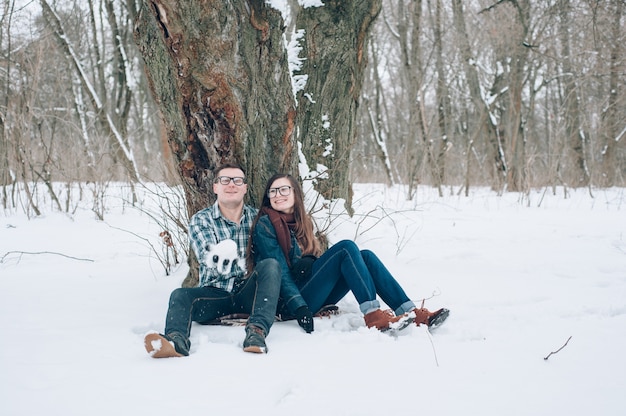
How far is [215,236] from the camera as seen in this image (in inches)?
107

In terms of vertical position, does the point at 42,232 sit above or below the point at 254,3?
below

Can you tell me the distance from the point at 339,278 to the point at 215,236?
792mm

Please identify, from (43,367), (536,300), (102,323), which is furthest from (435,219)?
(43,367)

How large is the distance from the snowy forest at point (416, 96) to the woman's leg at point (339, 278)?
1.58 metres

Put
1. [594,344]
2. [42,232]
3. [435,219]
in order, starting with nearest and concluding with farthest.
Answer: [594,344] → [42,232] → [435,219]

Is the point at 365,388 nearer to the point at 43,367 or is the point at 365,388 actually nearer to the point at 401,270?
the point at 43,367

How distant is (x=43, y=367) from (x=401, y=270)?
8.79ft

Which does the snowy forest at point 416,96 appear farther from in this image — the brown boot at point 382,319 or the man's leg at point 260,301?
the brown boot at point 382,319

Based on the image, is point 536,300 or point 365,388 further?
point 536,300

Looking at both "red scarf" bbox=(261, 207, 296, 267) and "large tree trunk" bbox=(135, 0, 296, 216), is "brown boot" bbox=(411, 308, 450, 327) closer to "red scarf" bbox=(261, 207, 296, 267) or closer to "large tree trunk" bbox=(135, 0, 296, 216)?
"red scarf" bbox=(261, 207, 296, 267)

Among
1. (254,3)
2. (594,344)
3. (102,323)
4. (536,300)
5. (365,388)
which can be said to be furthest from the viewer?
(536,300)

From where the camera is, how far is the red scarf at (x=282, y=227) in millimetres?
2764

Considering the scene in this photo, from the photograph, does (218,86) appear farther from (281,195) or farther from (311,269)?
(311,269)

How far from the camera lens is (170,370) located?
1.92m
